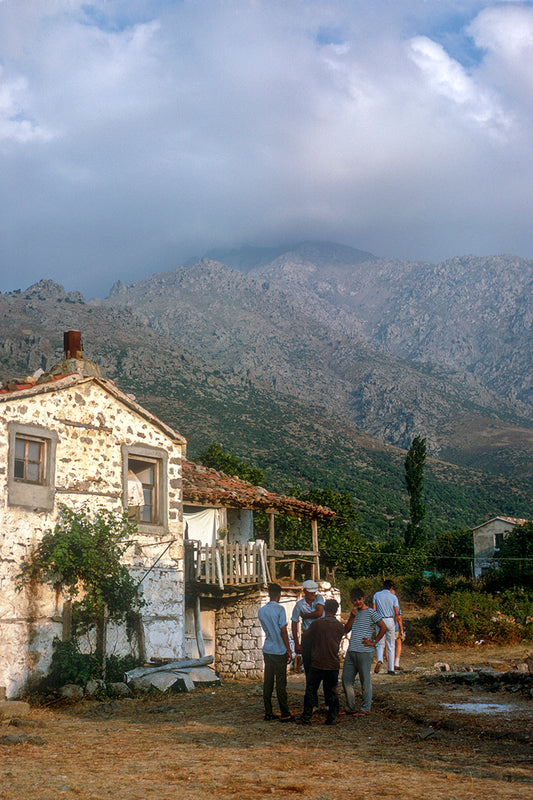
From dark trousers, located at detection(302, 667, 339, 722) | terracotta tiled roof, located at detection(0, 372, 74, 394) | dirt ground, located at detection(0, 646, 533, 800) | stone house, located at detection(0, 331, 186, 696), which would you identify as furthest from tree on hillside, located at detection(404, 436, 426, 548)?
dark trousers, located at detection(302, 667, 339, 722)

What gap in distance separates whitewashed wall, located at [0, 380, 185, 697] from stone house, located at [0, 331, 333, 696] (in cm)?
2

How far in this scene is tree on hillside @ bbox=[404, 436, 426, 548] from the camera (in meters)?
49.7

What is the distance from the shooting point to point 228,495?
2209cm

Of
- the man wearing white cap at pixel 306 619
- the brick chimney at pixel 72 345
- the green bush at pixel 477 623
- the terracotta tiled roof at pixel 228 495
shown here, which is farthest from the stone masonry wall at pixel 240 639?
the man wearing white cap at pixel 306 619

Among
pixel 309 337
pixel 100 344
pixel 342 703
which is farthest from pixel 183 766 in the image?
pixel 309 337

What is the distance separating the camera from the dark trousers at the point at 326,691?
10.5 metres

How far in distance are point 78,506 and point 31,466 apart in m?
1.46

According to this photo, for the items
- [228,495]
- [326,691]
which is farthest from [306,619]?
[228,495]

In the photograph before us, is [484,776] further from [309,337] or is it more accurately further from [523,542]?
[309,337]

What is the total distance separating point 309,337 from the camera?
7239 inches

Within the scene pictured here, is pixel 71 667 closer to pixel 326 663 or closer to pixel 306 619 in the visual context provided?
pixel 306 619

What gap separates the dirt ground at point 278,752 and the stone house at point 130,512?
274cm

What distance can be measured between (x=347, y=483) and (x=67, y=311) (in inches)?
2462

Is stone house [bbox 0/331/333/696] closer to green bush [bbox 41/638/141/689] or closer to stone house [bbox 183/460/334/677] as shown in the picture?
stone house [bbox 183/460/334/677]
